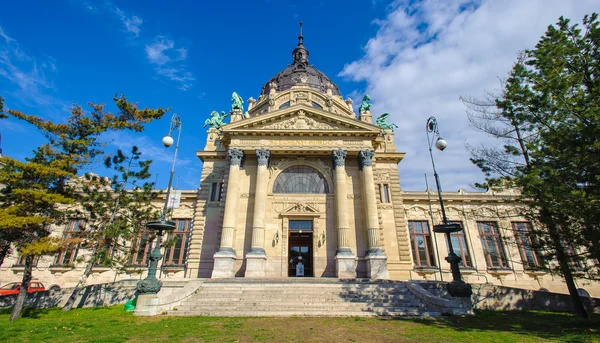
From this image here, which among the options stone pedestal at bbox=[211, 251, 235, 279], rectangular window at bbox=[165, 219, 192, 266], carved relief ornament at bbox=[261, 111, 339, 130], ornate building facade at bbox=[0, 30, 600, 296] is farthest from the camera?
rectangular window at bbox=[165, 219, 192, 266]

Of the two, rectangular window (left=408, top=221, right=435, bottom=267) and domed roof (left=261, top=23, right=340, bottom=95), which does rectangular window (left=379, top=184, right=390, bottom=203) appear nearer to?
rectangular window (left=408, top=221, right=435, bottom=267)

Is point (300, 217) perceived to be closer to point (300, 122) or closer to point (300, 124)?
point (300, 124)

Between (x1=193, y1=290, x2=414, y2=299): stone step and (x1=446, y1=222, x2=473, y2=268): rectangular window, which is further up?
(x1=446, y1=222, x2=473, y2=268): rectangular window

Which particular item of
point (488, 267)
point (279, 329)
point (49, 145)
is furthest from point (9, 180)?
point (488, 267)

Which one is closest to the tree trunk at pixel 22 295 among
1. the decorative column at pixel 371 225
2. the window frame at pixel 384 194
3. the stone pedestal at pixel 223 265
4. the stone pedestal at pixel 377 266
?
the stone pedestal at pixel 223 265

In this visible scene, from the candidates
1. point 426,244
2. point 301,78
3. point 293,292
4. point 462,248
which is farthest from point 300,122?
point 462,248

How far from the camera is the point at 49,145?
15.0 meters

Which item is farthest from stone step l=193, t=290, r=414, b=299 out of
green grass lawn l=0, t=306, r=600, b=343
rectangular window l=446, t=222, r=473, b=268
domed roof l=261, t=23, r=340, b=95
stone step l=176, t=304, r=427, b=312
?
domed roof l=261, t=23, r=340, b=95

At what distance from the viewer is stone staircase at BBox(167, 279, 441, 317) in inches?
506

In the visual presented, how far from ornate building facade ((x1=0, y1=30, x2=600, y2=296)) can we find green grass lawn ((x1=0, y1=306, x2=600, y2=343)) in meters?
9.10

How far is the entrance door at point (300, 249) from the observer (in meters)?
23.6

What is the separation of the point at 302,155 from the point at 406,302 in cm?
1448

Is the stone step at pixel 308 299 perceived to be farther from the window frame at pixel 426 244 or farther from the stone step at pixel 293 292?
the window frame at pixel 426 244

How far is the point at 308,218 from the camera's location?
78.6 ft
